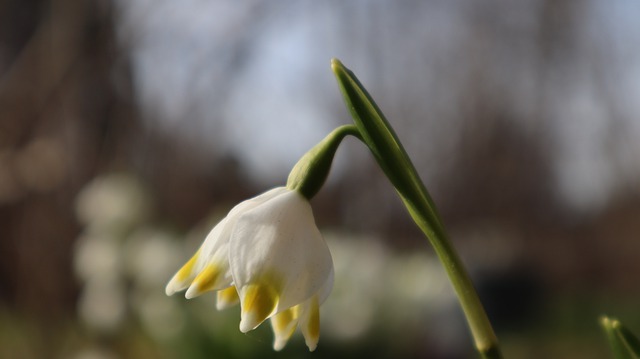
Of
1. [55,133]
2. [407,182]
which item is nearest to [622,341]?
[407,182]

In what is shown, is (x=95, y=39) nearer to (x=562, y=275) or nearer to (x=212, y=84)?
(x=212, y=84)

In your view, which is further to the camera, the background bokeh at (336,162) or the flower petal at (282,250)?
the background bokeh at (336,162)

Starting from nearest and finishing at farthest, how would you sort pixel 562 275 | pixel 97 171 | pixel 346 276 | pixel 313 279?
pixel 313 279 < pixel 346 276 < pixel 97 171 < pixel 562 275

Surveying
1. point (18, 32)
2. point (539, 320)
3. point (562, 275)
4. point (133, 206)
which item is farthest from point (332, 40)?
point (562, 275)

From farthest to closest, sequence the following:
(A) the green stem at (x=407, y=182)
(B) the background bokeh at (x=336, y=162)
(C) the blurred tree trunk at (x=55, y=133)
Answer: (C) the blurred tree trunk at (x=55, y=133), (B) the background bokeh at (x=336, y=162), (A) the green stem at (x=407, y=182)

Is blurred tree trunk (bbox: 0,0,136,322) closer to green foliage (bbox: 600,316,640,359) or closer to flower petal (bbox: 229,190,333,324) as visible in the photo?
flower petal (bbox: 229,190,333,324)

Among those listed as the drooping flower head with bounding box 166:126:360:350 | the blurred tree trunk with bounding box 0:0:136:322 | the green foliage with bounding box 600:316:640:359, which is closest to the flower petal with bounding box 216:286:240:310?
the drooping flower head with bounding box 166:126:360:350

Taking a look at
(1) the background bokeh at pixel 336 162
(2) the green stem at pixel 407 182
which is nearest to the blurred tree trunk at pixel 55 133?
(1) the background bokeh at pixel 336 162

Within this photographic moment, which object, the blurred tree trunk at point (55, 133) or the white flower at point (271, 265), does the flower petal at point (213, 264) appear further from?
the blurred tree trunk at point (55, 133)
